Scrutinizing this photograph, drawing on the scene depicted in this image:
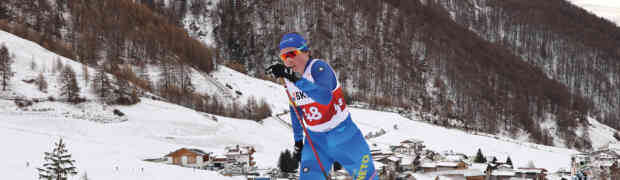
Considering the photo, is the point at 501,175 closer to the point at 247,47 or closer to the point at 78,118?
the point at 78,118

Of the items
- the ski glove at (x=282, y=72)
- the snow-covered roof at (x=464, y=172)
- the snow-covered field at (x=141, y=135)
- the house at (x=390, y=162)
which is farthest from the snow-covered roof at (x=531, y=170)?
the ski glove at (x=282, y=72)

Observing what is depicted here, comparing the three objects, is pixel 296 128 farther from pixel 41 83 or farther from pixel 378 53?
pixel 378 53

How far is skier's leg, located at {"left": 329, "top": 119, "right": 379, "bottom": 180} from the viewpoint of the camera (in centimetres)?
457

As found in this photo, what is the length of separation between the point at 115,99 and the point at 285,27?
2706 inches

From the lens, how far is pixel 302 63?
4516mm

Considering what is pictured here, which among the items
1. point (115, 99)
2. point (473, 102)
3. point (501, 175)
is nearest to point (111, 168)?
point (115, 99)

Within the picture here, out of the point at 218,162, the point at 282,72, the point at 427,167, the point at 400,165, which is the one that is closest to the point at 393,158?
the point at 400,165

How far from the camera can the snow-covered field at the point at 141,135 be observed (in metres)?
24.0

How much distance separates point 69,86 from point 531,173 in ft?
134

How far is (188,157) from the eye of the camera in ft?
120

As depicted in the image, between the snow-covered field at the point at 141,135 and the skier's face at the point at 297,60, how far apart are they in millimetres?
17080

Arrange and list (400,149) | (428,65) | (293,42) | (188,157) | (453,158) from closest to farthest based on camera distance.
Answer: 1. (293,42)
2. (188,157)
3. (453,158)
4. (400,149)
5. (428,65)

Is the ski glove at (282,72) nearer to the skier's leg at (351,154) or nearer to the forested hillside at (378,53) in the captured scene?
the skier's leg at (351,154)

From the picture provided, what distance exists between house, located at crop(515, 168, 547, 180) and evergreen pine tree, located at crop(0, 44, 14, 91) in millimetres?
43941
